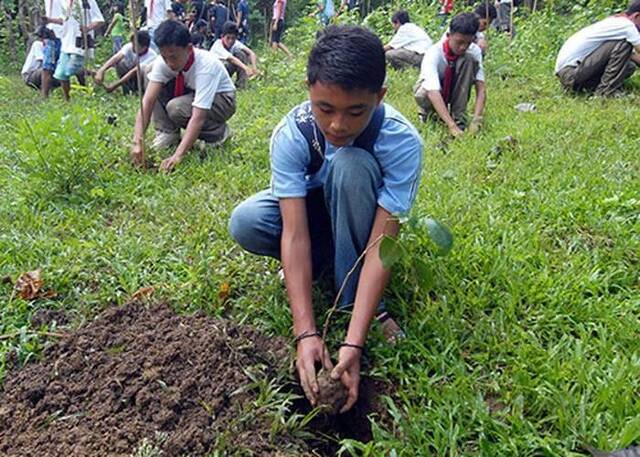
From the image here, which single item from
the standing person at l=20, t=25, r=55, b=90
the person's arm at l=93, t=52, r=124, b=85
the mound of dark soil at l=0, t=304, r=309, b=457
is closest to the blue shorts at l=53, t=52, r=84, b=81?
the person's arm at l=93, t=52, r=124, b=85

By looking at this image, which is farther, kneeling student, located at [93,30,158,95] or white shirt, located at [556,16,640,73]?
kneeling student, located at [93,30,158,95]

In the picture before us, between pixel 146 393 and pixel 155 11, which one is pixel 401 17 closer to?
pixel 155 11

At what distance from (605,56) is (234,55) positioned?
5.16 meters

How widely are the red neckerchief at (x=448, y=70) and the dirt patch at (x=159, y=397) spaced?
3309mm

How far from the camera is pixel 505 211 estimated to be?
301 cm

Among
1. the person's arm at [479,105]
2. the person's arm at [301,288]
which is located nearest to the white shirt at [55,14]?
the person's arm at [479,105]

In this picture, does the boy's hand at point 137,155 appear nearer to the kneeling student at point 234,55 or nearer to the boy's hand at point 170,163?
the boy's hand at point 170,163

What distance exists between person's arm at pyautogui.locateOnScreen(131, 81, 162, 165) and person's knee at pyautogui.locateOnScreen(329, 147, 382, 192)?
2202 mm

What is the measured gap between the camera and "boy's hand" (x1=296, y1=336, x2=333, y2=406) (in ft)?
5.69

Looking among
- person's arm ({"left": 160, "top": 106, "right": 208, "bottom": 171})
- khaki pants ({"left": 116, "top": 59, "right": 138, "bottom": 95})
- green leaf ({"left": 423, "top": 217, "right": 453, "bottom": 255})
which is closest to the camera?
green leaf ({"left": 423, "top": 217, "right": 453, "bottom": 255})

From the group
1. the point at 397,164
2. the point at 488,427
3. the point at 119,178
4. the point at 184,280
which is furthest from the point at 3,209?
the point at 488,427

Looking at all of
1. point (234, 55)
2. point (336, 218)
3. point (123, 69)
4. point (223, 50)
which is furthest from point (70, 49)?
point (336, 218)

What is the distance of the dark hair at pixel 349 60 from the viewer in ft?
5.43

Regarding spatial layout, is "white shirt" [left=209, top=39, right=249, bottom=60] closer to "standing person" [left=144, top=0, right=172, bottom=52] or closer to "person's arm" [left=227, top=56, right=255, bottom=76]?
"person's arm" [left=227, top=56, right=255, bottom=76]
